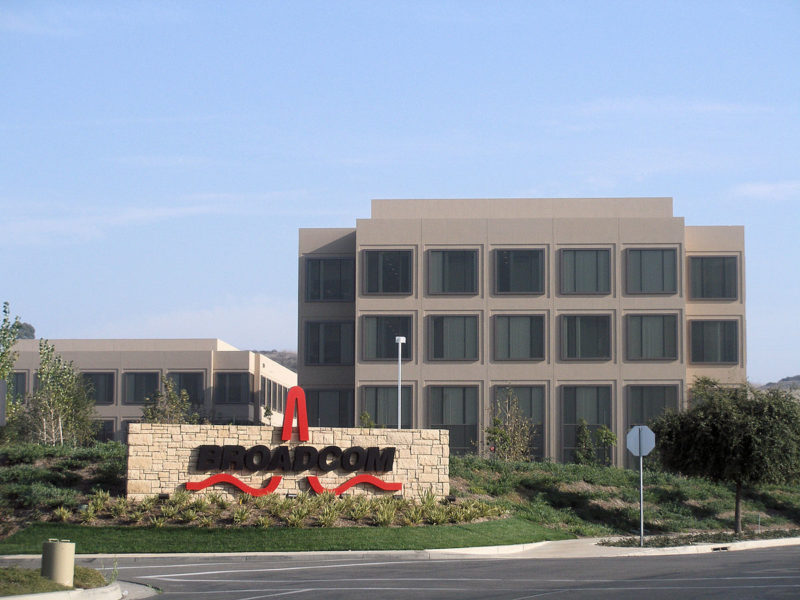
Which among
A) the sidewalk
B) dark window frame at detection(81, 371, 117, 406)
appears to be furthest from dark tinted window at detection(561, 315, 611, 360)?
dark window frame at detection(81, 371, 117, 406)

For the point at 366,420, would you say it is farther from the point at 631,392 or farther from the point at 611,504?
the point at 611,504

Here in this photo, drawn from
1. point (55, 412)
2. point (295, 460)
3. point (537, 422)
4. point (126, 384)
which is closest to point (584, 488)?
point (295, 460)

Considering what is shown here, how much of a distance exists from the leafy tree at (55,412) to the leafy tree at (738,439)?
33325 mm

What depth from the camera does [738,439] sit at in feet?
106

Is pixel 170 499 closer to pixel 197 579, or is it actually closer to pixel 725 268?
pixel 197 579

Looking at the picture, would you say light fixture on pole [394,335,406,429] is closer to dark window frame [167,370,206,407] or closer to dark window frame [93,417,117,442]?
dark window frame [167,370,206,407]

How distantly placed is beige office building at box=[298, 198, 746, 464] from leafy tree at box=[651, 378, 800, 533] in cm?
2468

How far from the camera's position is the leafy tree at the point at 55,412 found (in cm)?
5694

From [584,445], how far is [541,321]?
23.4 feet

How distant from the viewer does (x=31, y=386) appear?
75.8 metres

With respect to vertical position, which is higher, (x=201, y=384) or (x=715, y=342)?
(x=715, y=342)

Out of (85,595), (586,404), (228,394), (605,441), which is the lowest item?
(85,595)

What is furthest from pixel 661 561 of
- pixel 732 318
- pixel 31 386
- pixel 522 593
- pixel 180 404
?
pixel 31 386

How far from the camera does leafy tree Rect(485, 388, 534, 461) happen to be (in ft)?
172
